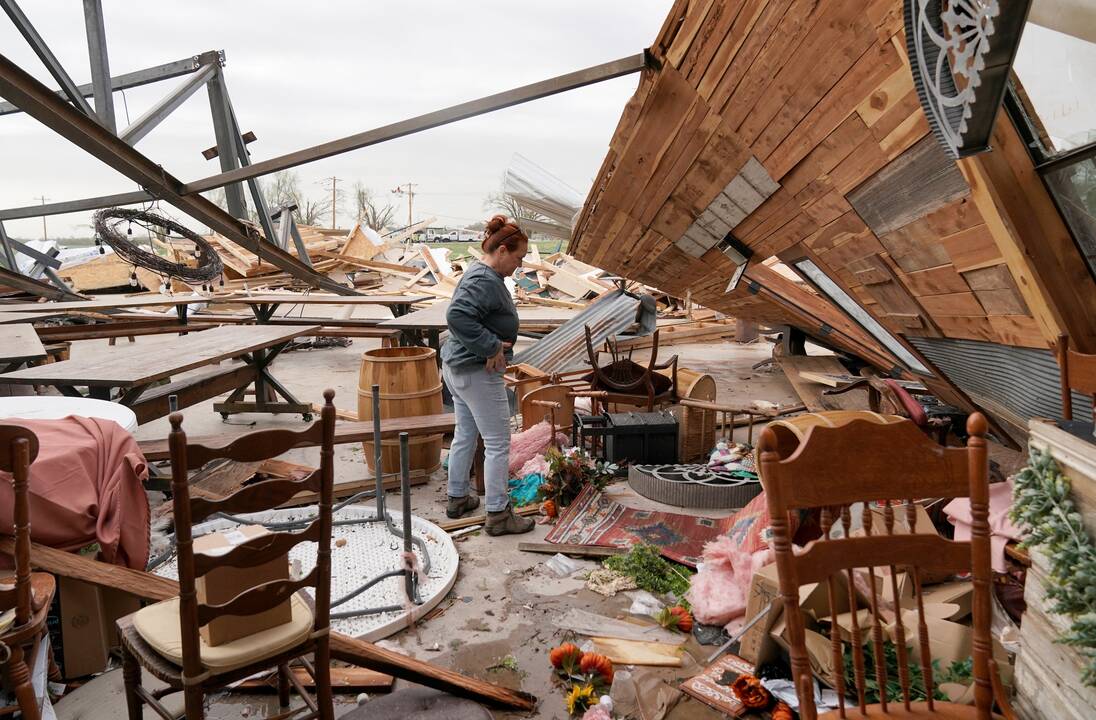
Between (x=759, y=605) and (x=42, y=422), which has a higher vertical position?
(x=42, y=422)

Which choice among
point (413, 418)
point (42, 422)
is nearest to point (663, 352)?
point (413, 418)

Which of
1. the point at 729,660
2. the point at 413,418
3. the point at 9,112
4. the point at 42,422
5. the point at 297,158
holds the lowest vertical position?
the point at 729,660

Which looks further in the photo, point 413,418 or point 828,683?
point 413,418

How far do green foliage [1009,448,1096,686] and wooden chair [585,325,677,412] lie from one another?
4.20 metres

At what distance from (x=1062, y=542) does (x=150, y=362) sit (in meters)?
5.50

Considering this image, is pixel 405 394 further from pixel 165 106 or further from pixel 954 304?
pixel 954 304

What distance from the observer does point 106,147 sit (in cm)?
445

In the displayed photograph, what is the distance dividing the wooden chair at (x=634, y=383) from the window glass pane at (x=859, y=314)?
5.43 feet

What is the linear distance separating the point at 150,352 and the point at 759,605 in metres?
5.11

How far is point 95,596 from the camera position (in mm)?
2838

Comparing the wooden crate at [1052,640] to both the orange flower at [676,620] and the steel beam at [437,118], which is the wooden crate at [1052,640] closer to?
the orange flower at [676,620]

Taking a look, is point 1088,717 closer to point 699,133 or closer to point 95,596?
point 699,133

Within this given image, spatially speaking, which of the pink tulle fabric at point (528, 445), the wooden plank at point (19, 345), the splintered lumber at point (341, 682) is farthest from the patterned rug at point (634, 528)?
the wooden plank at point (19, 345)

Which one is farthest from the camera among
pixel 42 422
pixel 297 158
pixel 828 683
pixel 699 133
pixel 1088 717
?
pixel 297 158
